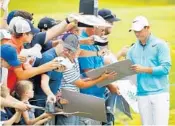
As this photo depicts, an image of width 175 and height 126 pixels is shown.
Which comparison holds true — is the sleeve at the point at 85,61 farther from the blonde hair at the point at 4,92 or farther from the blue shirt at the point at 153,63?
the blonde hair at the point at 4,92

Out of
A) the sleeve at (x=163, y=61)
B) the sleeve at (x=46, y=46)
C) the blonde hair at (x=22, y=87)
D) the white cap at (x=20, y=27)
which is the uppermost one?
the white cap at (x=20, y=27)

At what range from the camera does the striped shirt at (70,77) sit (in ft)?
16.5

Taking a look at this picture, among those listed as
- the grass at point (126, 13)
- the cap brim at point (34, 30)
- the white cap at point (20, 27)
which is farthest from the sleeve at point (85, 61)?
the grass at point (126, 13)

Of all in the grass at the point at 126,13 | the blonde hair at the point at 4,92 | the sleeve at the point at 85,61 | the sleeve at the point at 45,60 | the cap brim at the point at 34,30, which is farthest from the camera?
the grass at the point at 126,13

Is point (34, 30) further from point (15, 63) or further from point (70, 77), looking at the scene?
point (15, 63)

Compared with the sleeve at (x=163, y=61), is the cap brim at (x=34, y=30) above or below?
above

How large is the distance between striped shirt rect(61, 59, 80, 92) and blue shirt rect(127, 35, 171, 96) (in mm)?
770

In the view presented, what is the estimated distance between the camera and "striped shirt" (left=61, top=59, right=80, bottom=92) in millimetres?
5023

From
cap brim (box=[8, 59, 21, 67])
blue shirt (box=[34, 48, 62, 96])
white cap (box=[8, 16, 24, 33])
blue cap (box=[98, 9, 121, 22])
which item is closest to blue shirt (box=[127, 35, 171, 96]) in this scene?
blue cap (box=[98, 9, 121, 22])

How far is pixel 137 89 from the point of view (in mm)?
5703

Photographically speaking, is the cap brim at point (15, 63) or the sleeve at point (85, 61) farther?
the sleeve at point (85, 61)

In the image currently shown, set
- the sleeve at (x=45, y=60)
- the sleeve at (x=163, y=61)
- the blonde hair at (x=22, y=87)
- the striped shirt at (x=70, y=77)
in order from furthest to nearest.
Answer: the sleeve at (x=163, y=61) < the striped shirt at (x=70, y=77) < the sleeve at (x=45, y=60) < the blonde hair at (x=22, y=87)

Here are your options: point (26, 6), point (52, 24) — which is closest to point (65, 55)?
point (52, 24)

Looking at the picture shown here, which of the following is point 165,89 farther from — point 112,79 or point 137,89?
point 112,79
